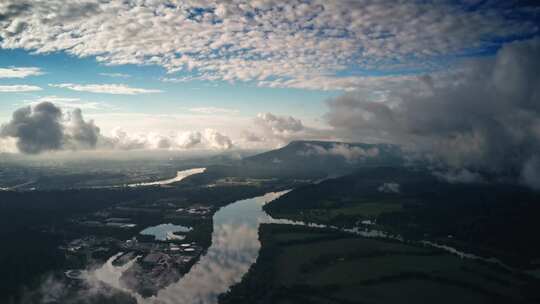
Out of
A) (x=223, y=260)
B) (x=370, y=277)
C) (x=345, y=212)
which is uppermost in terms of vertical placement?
(x=370, y=277)

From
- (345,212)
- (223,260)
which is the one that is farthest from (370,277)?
(345,212)

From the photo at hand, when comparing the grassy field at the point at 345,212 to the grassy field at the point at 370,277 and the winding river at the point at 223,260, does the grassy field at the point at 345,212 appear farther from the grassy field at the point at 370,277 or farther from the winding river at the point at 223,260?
the grassy field at the point at 370,277

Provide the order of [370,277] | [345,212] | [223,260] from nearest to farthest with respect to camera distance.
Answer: [370,277] < [223,260] < [345,212]

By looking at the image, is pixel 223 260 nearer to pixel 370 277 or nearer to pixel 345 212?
pixel 370 277

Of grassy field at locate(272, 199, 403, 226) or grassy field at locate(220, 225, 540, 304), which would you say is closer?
grassy field at locate(220, 225, 540, 304)

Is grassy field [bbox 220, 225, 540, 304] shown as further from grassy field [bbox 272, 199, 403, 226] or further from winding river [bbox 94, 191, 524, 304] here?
grassy field [bbox 272, 199, 403, 226]

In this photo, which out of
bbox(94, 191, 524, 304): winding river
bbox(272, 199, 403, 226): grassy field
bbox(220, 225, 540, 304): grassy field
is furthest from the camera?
bbox(272, 199, 403, 226): grassy field

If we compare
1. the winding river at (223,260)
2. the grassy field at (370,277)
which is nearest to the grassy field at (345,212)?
the winding river at (223,260)

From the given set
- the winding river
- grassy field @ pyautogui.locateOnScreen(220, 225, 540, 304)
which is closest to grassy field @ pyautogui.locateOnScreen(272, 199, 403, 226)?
the winding river

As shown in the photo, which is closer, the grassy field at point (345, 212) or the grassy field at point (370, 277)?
the grassy field at point (370, 277)
